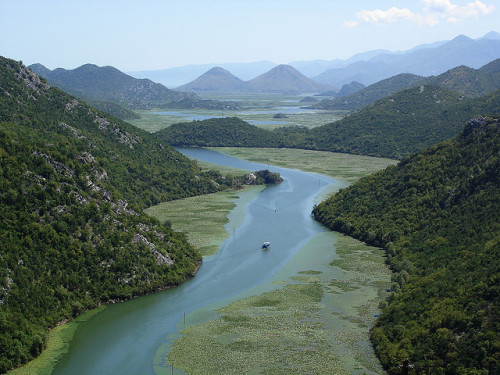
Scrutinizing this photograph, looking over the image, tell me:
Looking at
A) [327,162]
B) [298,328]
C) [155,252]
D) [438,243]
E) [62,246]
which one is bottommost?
[298,328]

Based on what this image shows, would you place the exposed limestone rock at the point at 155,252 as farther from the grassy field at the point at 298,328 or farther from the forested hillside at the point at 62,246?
the grassy field at the point at 298,328

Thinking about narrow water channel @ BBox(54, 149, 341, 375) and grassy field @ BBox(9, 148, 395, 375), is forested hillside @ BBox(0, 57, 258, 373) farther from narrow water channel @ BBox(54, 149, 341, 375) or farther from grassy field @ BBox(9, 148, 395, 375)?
grassy field @ BBox(9, 148, 395, 375)

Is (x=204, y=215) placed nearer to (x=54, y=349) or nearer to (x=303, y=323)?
(x=303, y=323)

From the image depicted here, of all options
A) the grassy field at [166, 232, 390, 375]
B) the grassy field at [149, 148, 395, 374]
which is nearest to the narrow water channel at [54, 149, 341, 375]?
the grassy field at [149, 148, 395, 374]

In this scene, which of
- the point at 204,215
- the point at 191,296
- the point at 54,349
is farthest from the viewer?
the point at 204,215

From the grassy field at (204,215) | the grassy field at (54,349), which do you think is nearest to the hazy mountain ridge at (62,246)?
the grassy field at (54,349)

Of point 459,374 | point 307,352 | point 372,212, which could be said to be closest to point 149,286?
point 307,352

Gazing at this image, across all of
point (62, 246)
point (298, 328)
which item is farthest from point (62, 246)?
point (298, 328)
